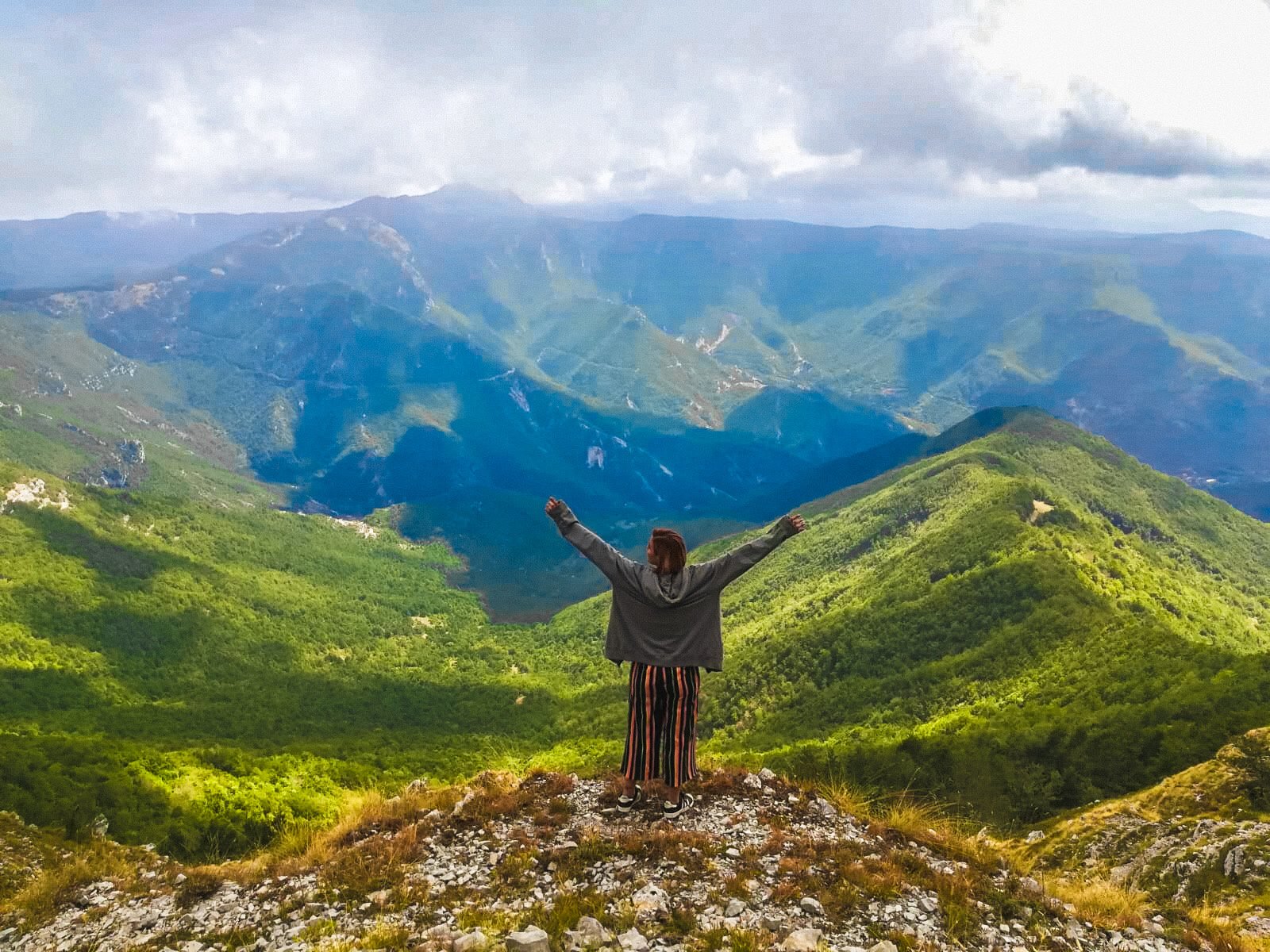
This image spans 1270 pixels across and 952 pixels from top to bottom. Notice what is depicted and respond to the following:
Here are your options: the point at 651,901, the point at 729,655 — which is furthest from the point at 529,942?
the point at 729,655

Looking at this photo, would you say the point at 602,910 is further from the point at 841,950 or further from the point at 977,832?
the point at 977,832

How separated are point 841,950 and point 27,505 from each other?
15242 cm

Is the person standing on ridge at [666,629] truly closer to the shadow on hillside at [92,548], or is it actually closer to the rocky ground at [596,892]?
the rocky ground at [596,892]

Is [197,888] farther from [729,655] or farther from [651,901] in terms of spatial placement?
[729,655]

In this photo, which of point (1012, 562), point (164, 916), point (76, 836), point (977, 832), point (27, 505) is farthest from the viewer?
point (27, 505)

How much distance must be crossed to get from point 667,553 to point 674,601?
84 centimetres

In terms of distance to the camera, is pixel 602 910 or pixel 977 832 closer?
pixel 602 910

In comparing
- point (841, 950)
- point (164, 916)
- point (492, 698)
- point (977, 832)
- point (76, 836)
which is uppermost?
point (841, 950)

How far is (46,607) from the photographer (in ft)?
328

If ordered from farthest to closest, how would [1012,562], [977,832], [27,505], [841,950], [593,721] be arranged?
[27,505] < [593,721] < [1012,562] < [977,832] < [841,950]

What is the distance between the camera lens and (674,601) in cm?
1217

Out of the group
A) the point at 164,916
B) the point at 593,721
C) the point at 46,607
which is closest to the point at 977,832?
the point at 164,916

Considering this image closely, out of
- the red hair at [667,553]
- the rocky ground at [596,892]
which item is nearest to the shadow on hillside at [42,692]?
the rocky ground at [596,892]

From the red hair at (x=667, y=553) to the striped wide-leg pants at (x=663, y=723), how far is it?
1788 mm
